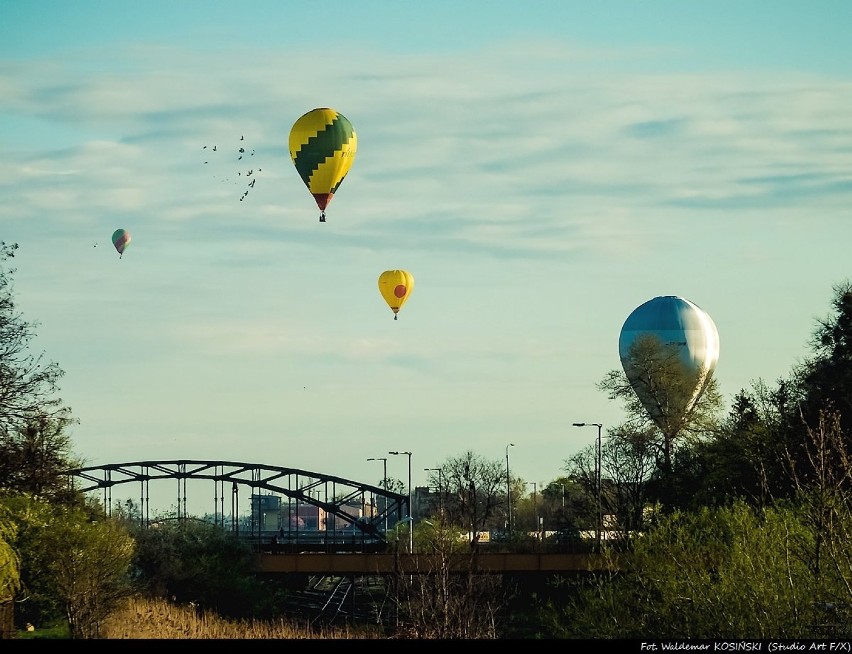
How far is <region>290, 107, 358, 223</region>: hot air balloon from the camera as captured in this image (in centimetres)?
6606

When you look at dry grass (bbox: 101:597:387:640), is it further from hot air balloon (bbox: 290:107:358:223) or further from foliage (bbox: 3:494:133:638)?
hot air balloon (bbox: 290:107:358:223)

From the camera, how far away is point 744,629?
31344 millimetres

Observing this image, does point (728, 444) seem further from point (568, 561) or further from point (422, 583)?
point (422, 583)

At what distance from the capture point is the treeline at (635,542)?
31828 millimetres

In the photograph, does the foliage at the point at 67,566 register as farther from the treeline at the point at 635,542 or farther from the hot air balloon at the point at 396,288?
the hot air balloon at the point at 396,288

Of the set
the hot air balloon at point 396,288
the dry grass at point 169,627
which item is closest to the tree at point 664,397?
the hot air balloon at point 396,288

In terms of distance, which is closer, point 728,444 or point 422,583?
point 422,583

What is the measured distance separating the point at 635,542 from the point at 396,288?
46.8 m

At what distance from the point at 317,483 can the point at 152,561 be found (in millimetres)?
31910

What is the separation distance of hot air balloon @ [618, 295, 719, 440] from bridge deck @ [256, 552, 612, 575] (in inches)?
583

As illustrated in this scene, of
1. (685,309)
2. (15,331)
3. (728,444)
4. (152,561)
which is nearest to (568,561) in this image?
(728,444)

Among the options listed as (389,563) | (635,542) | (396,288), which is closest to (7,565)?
(635,542)

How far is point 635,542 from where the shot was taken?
41.2 meters

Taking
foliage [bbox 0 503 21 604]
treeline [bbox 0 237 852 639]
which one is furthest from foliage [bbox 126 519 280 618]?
foliage [bbox 0 503 21 604]
